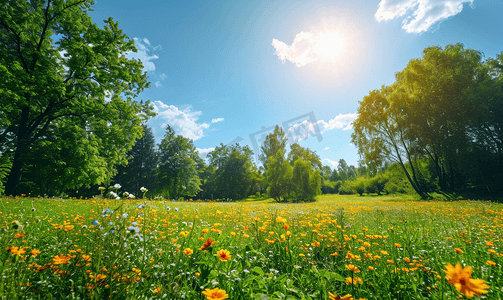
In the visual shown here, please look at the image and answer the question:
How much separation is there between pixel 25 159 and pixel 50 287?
15.4 m

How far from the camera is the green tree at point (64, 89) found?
10984 mm

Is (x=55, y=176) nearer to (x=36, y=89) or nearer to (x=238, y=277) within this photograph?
(x=36, y=89)

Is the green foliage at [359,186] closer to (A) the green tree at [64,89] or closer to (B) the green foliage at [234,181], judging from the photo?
(B) the green foliage at [234,181]

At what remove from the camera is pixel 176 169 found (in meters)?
31.0

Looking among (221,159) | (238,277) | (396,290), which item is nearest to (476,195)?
(396,290)

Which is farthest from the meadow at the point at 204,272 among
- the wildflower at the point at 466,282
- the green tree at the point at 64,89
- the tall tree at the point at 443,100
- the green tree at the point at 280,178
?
the green tree at the point at 280,178

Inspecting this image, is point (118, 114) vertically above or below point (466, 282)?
above

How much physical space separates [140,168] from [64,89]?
26371 mm

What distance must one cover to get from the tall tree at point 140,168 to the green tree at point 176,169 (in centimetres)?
270

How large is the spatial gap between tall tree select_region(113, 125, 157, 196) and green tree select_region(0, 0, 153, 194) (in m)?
20.7

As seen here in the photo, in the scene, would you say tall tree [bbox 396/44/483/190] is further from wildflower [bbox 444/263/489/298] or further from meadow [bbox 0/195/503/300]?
wildflower [bbox 444/263/489/298]

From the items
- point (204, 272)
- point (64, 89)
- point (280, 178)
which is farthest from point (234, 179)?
point (204, 272)

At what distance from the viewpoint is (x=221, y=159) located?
1778 inches

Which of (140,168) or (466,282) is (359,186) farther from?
(140,168)
